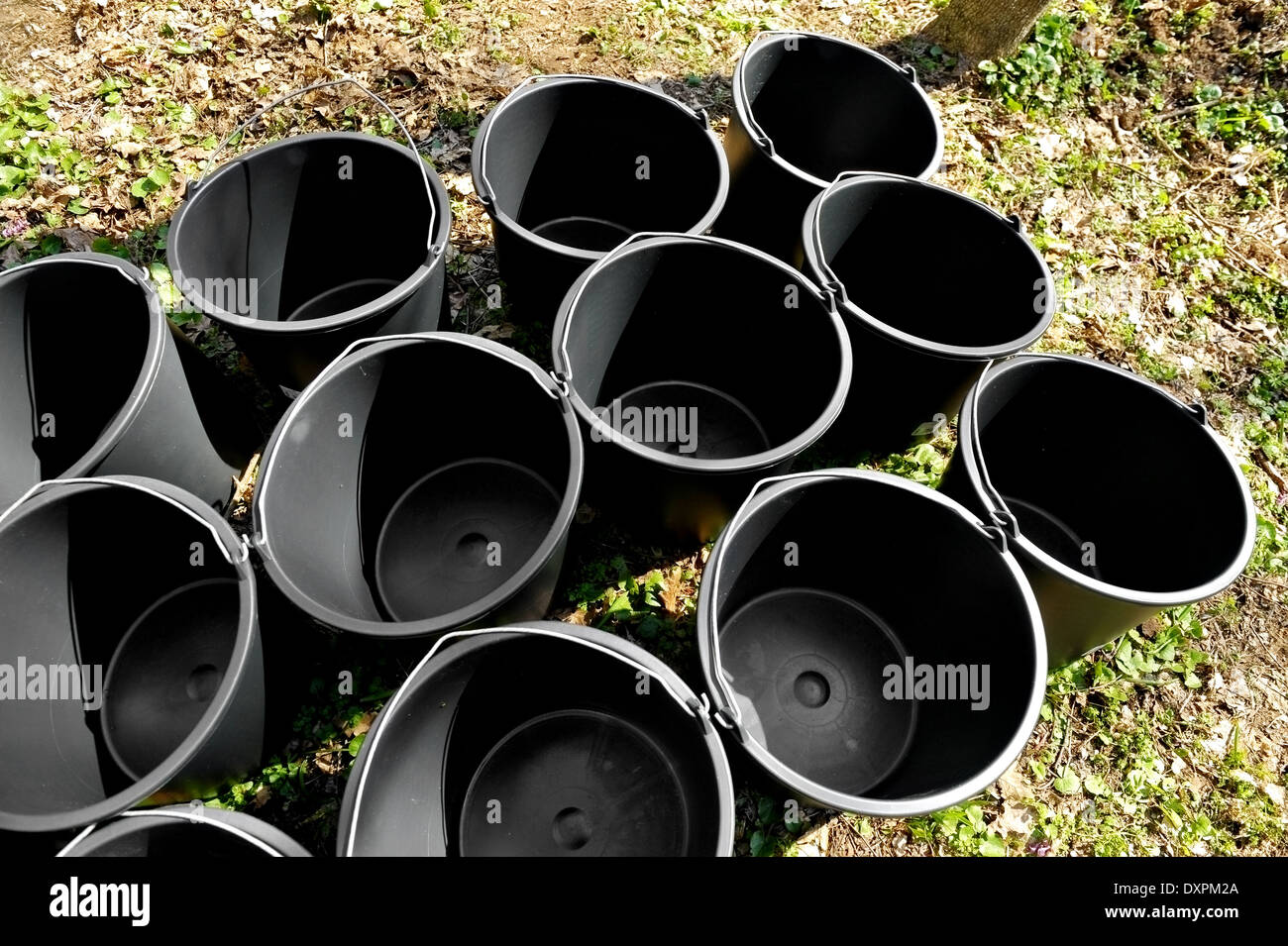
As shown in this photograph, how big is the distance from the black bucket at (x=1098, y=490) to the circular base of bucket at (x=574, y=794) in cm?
126

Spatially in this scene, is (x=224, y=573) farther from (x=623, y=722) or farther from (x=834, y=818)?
(x=834, y=818)

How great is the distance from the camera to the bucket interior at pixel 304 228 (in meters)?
2.70

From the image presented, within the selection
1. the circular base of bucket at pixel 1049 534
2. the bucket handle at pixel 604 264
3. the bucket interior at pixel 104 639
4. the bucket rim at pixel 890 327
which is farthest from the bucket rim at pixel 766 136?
the bucket interior at pixel 104 639

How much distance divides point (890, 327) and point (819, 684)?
129 cm

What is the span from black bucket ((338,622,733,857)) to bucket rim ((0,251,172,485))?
113cm

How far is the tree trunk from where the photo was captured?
400cm

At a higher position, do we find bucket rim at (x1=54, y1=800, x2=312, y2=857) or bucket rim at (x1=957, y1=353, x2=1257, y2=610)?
bucket rim at (x1=957, y1=353, x2=1257, y2=610)

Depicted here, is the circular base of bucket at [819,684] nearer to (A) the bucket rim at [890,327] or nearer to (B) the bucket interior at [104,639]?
(A) the bucket rim at [890,327]

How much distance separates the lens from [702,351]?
298 centimetres

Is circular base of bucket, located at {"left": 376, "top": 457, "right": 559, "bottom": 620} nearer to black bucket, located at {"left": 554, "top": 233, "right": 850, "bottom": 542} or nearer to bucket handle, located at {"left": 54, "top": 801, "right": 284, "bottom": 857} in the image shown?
black bucket, located at {"left": 554, "top": 233, "right": 850, "bottom": 542}

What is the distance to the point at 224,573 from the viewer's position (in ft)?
7.93

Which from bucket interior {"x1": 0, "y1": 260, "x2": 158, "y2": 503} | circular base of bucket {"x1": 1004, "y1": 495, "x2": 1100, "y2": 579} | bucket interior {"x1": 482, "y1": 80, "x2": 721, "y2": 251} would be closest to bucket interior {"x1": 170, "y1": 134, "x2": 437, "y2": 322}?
bucket interior {"x1": 0, "y1": 260, "x2": 158, "y2": 503}

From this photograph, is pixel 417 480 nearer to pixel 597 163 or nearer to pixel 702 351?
pixel 702 351

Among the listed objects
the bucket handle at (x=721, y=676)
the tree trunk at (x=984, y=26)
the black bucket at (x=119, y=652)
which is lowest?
Answer: the black bucket at (x=119, y=652)
